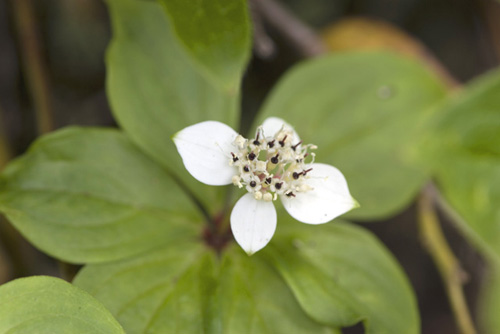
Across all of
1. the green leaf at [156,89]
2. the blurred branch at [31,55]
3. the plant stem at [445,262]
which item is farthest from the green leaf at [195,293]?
the blurred branch at [31,55]

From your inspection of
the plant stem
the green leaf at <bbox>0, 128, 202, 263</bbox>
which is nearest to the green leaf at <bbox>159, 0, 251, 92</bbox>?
the green leaf at <bbox>0, 128, 202, 263</bbox>

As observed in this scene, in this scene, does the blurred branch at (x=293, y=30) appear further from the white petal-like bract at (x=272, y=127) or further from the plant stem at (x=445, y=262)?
the white petal-like bract at (x=272, y=127)

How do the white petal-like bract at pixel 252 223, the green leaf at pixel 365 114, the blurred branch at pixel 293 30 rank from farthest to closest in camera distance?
the blurred branch at pixel 293 30, the green leaf at pixel 365 114, the white petal-like bract at pixel 252 223

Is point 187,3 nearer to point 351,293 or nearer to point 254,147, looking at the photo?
point 254,147

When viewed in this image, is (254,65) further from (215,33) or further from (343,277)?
(343,277)

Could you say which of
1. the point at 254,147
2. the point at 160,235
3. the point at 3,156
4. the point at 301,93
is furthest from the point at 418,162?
the point at 3,156

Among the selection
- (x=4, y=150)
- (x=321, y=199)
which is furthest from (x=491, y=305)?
(x=4, y=150)

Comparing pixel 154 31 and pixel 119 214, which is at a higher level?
pixel 154 31
